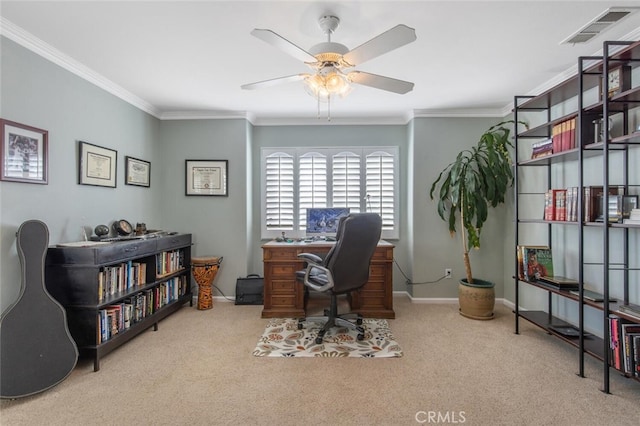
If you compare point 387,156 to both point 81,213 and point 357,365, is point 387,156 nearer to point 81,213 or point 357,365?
point 357,365

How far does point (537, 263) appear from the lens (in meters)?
2.81

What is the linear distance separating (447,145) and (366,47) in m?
2.64

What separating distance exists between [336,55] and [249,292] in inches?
117

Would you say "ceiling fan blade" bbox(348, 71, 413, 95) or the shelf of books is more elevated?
"ceiling fan blade" bbox(348, 71, 413, 95)

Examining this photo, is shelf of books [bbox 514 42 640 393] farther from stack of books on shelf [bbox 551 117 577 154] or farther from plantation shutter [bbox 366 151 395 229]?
plantation shutter [bbox 366 151 395 229]

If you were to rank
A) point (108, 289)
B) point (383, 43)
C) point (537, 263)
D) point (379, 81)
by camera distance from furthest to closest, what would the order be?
point (537, 263) → point (108, 289) → point (379, 81) → point (383, 43)

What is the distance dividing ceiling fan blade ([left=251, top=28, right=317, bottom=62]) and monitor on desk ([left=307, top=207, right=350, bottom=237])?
2194 millimetres

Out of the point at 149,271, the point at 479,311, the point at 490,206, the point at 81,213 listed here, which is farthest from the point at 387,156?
the point at 81,213

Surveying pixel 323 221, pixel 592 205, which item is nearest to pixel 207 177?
pixel 323 221

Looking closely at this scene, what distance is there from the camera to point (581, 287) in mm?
2189

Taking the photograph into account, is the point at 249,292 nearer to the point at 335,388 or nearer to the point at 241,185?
the point at 241,185

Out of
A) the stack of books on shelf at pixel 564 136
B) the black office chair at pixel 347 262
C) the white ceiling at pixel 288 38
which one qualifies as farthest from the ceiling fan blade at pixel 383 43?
the stack of books on shelf at pixel 564 136

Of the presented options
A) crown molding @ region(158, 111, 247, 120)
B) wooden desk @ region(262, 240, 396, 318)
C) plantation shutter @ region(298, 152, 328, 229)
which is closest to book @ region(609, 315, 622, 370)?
wooden desk @ region(262, 240, 396, 318)

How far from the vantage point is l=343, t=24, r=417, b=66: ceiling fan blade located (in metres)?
1.53
